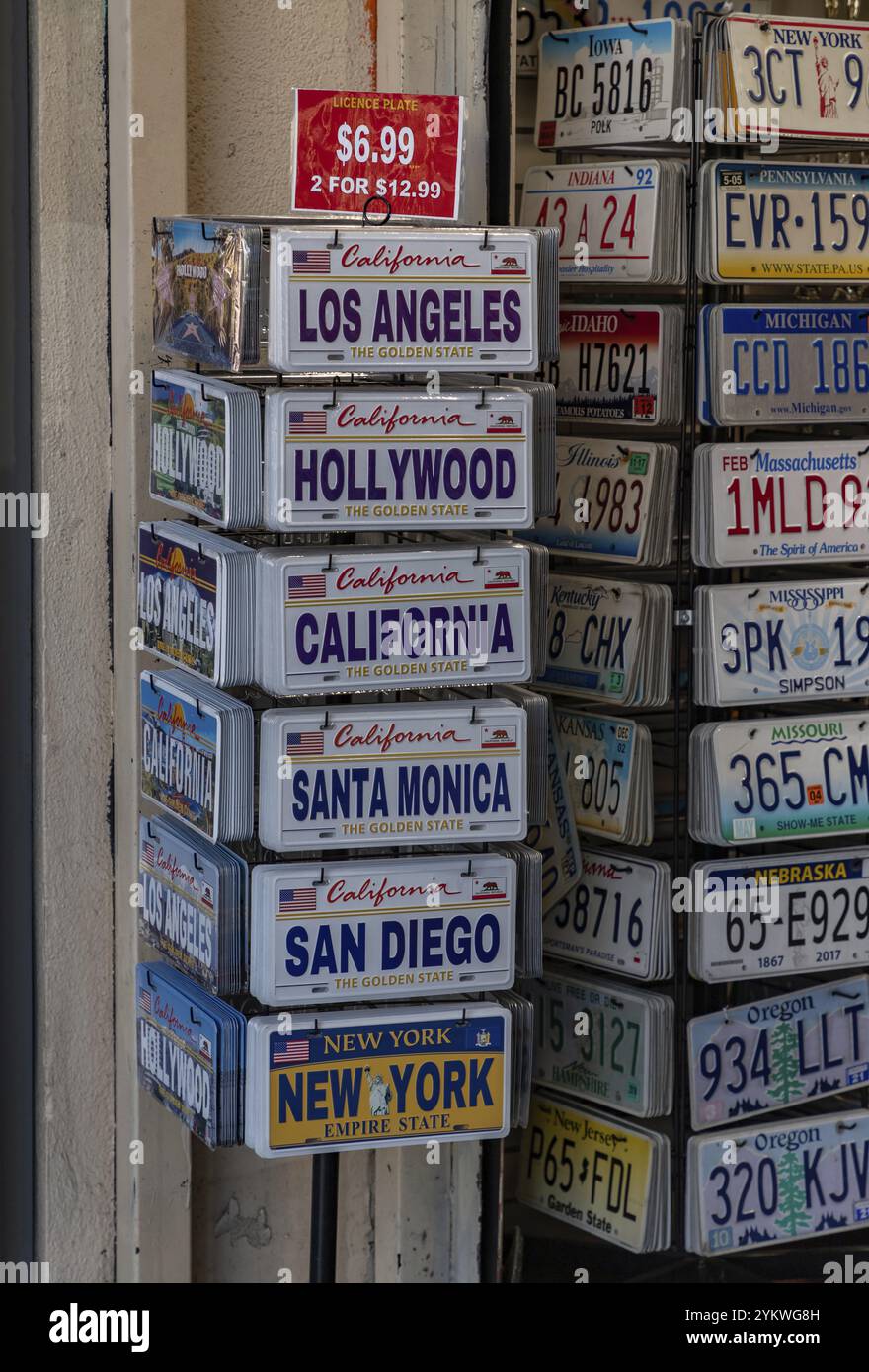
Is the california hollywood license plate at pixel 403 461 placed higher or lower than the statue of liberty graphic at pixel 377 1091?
higher

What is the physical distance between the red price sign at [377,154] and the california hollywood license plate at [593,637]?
844 mm

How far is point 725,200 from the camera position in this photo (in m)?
3.27

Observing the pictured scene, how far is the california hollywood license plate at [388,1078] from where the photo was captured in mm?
2797

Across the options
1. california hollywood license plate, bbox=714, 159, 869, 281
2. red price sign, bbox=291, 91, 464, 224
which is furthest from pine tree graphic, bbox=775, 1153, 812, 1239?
red price sign, bbox=291, 91, 464, 224

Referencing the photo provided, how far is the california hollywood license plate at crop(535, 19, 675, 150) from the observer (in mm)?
3277

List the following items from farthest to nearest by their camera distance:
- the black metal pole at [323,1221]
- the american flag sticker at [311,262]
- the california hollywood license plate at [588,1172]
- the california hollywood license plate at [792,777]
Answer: the california hollywood license plate at [588,1172] → the california hollywood license plate at [792,777] → the black metal pole at [323,1221] → the american flag sticker at [311,262]

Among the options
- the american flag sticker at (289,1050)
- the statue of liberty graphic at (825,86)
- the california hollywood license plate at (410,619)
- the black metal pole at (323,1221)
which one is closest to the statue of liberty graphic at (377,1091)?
the american flag sticker at (289,1050)

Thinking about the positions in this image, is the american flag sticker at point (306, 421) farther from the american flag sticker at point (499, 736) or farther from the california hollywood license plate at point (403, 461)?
the american flag sticker at point (499, 736)

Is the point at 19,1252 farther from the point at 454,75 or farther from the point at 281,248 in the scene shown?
the point at 454,75

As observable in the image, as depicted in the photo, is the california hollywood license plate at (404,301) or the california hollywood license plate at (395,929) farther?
the california hollywood license plate at (395,929)

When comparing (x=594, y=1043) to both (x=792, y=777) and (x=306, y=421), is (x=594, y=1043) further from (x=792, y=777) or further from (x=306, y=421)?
(x=306, y=421)

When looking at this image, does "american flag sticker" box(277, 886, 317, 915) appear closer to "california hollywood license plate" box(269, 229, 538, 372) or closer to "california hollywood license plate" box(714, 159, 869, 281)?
"california hollywood license plate" box(269, 229, 538, 372)

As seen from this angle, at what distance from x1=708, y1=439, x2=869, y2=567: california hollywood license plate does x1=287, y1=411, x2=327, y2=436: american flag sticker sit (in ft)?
2.91

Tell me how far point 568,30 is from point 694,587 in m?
1.03
